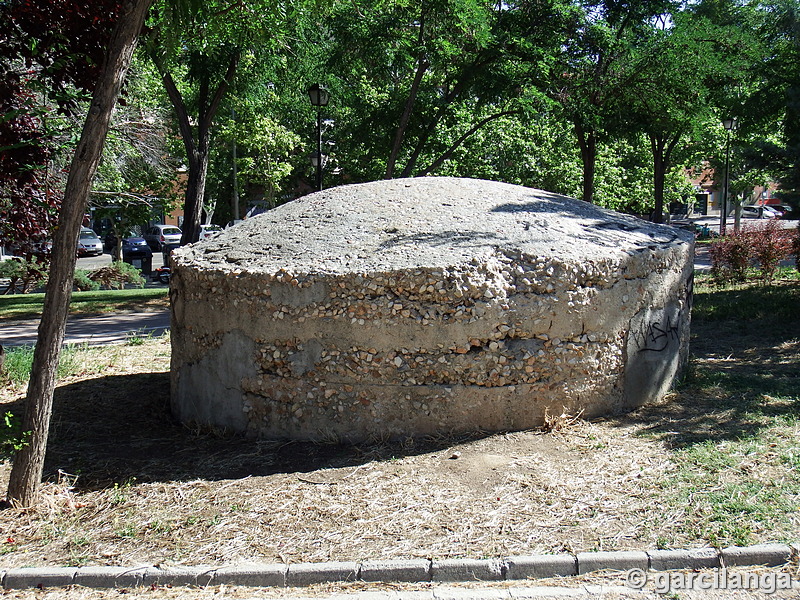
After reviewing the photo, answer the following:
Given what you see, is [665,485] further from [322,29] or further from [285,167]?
[285,167]

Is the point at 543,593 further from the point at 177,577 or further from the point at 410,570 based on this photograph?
the point at 177,577

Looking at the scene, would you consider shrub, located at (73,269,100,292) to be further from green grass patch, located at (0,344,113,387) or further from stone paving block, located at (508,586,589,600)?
stone paving block, located at (508,586,589,600)

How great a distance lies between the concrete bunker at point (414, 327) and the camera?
5602mm

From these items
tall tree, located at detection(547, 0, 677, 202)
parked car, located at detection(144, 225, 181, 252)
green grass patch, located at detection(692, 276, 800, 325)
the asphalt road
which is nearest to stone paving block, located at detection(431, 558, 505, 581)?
the asphalt road

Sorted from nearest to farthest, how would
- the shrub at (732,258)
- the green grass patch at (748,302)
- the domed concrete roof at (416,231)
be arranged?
the domed concrete roof at (416,231)
the green grass patch at (748,302)
the shrub at (732,258)

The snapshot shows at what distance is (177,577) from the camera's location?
4.04 metres

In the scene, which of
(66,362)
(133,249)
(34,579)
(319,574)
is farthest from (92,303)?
(133,249)

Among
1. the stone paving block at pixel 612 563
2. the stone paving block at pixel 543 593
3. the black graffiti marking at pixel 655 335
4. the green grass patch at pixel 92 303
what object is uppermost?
the black graffiti marking at pixel 655 335

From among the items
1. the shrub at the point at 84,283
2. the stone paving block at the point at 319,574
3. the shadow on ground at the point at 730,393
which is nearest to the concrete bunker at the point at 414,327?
the shadow on ground at the point at 730,393

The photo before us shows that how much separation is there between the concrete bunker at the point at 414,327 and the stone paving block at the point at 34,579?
206cm

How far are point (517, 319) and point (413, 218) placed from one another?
145 centimetres

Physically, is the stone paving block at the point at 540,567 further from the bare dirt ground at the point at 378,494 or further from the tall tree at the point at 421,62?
the tall tree at the point at 421,62

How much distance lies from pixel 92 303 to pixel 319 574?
1278 cm

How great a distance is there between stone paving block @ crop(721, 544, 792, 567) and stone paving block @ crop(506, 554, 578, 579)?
832 millimetres
